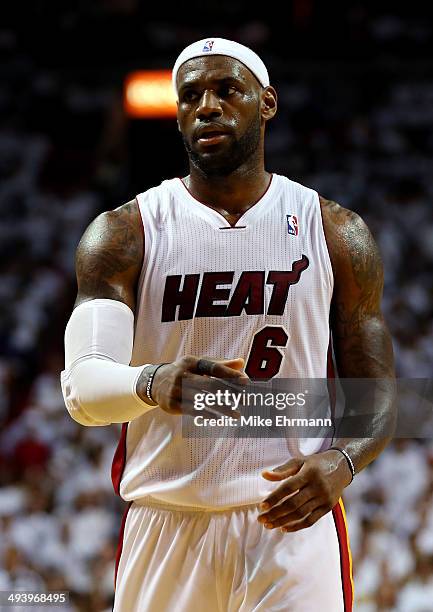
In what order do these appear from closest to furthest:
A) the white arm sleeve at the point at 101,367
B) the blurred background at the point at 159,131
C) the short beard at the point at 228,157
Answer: the white arm sleeve at the point at 101,367 < the short beard at the point at 228,157 < the blurred background at the point at 159,131

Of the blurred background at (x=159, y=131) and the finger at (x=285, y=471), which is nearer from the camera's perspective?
the finger at (x=285, y=471)

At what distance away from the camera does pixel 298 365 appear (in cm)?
390

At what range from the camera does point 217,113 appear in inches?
159

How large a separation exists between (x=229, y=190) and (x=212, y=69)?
46 cm

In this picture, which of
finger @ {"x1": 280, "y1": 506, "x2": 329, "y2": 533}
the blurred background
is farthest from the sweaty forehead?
the blurred background

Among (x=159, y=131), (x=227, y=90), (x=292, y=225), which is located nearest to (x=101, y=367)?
(x=292, y=225)

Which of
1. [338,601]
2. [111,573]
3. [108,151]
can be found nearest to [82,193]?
[108,151]

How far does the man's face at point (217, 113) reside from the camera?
4.06 meters

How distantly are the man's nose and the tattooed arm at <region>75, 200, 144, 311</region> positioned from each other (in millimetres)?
453

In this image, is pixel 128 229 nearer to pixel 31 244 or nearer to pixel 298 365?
pixel 298 365

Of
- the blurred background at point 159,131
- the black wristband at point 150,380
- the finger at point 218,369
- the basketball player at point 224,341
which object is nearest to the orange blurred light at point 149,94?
the blurred background at point 159,131

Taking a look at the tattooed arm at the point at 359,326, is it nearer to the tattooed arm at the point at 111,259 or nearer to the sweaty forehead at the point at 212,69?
the sweaty forehead at the point at 212,69

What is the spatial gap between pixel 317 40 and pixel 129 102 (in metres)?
→ 2.74

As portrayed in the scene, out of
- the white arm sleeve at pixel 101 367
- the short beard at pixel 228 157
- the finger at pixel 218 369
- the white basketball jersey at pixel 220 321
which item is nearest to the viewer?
the finger at pixel 218 369
